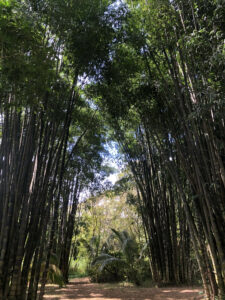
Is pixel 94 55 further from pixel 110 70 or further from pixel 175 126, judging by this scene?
pixel 175 126

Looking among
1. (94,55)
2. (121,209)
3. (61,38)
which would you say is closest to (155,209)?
(94,55)

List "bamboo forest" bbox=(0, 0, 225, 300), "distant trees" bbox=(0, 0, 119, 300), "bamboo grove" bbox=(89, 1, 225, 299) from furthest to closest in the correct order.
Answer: "bamboo grove" bbox=(89, 1, 225, 299)
"bamboo forest" bbox=(0, 0, 225, 300)
"distant trees" bbox=(0, 0, 119, 300)

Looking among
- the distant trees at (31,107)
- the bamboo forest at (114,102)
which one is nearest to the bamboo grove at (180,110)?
the bamboo forest at (114,102)

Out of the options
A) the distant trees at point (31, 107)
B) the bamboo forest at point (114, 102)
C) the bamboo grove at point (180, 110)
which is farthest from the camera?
the bamboo grove at point (180, 110)

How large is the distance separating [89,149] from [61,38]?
410 centimetres

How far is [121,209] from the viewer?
13.5m

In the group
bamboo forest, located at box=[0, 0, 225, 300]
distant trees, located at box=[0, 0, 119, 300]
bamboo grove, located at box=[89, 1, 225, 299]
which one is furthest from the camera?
bamboo grove, located at box=[89, 1, 225, 299]

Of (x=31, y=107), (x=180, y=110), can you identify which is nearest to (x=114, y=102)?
(x=180, y=110)

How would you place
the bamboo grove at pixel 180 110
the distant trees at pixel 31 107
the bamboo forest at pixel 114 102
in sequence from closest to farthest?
the distant trees at pixel 31 107 < the bamboo forest at pixel 114 102 < the bamboo grove at pixel 180 110

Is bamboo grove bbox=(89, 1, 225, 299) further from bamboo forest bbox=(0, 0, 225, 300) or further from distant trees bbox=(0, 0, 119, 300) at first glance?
distant trees bbox=(0, 0, 119, 300)

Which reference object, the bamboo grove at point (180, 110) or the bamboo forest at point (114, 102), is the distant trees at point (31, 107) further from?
the bamboo grove at point (180, 110)

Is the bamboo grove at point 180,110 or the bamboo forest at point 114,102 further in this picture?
the bamboo grove at point 180,110

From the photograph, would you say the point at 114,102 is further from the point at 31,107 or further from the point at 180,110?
the point at 31,107

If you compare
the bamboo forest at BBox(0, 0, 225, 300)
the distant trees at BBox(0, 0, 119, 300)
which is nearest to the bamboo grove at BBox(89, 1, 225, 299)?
the bamboo forest at BBox(0, 0, 225, 300)
